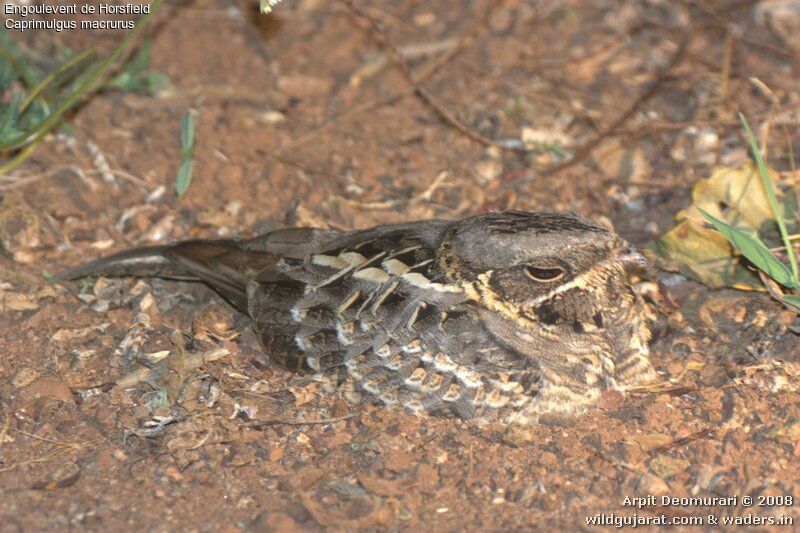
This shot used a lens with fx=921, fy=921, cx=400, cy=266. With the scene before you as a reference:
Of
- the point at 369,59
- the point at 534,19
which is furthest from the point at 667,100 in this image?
the point at 369,59

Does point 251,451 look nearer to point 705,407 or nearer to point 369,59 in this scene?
point 705,407

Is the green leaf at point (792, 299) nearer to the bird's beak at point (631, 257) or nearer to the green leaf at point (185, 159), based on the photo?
the bird's beak at point (631, 257)

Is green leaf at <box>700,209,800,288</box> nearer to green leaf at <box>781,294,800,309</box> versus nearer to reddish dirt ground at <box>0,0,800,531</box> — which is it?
green leaf at <box>781,294,800,309</box>

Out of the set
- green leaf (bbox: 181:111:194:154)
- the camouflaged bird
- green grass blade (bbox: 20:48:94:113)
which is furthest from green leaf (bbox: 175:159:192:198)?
the camouflaged bird

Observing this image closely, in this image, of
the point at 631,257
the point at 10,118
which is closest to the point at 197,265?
the point at 10,118

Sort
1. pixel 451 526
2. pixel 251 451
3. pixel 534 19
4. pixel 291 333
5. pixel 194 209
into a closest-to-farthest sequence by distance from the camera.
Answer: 1. pixel 451 526
2. pixel 251 451
3. pixel 291 333
4. pixel 194 209
5. pixel 534 19

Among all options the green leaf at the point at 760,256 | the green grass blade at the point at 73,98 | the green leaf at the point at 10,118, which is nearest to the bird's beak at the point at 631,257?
the green leaf at the point at 760,256

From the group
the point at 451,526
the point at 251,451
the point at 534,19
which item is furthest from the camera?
the point at 534,19

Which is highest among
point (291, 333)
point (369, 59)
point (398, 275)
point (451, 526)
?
point (369, 59)

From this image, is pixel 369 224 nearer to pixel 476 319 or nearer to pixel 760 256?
pixel 476 319
